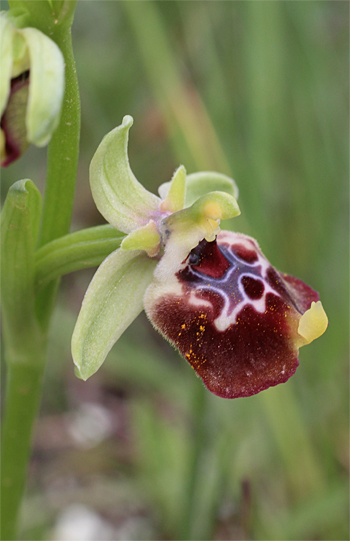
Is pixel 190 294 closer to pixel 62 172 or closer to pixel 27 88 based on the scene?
pixel 62 172

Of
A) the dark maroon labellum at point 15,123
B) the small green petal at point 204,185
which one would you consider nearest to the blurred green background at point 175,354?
the small green petal at point 204,185

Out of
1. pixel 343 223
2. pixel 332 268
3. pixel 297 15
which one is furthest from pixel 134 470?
pixel 297 15

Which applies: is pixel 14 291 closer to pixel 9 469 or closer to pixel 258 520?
pixel 9 469

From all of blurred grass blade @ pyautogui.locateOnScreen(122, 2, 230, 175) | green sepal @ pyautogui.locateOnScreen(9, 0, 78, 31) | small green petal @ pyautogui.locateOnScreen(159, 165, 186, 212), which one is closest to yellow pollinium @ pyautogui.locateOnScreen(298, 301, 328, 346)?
small green petal @ pyautogui.locateOnScreen(159, 165, 186, 212)

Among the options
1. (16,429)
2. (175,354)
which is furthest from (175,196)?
(175,354)

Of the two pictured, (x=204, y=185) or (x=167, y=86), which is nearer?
(x=204, y=185)

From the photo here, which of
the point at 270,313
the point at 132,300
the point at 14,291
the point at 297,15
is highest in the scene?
the point at 14,291

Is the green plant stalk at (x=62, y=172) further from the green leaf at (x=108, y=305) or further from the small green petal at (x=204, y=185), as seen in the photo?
the small green petal at (x=204, y=185)
